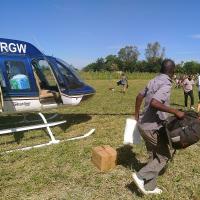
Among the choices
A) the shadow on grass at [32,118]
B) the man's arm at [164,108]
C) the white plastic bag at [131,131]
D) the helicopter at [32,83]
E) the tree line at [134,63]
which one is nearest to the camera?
the man's arm at [164,108]

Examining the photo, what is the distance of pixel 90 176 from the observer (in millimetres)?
6477

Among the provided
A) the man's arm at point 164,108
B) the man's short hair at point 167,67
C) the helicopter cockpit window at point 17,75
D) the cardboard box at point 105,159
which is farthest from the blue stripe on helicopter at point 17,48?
the man's arm at point 164,108

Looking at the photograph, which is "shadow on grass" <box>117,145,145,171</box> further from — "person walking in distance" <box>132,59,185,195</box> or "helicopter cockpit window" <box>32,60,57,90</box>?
"helicopter cockpit window" <box>32,60,57,90</box>

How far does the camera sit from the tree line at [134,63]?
409 feet

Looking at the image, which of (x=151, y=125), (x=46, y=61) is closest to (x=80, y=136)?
(x=46, y=61)

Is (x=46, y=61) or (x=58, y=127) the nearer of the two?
(x=46, y=61)

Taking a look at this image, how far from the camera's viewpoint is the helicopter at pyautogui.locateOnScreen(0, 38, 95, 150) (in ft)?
28.7

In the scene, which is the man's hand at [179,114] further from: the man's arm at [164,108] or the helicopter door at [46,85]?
the helicopter door at [46,85]

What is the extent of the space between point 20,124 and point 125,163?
16.1 feet

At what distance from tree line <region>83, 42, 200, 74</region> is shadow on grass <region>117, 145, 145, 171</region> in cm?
10654

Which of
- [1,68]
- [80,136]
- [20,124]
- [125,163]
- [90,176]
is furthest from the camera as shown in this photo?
[20,124]

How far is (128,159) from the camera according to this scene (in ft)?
24.0

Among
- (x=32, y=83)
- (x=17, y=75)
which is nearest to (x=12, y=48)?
(x=17, y=75)

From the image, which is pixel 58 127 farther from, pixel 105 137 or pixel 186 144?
pixel 186 144
